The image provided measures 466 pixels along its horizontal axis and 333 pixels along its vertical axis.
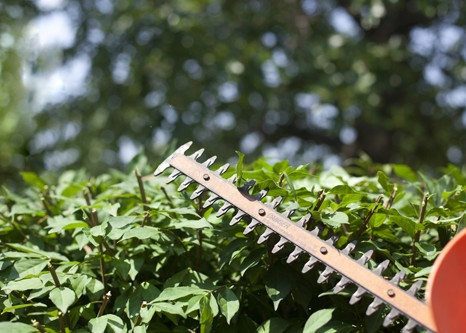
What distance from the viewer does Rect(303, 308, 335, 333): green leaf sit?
156 centimetres

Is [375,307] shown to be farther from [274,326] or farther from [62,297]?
[62,297]

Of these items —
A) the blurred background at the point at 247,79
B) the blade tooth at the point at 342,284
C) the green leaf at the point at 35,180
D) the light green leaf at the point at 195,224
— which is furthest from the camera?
the blurred background at the point at 247,79

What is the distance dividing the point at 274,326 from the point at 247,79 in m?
6.76

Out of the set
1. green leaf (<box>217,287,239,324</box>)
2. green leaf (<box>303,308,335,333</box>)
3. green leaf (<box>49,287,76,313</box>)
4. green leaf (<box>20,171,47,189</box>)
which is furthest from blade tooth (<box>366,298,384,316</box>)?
green leaf (<box>20,171,47,189</box>)

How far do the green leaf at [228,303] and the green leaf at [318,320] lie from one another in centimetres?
18

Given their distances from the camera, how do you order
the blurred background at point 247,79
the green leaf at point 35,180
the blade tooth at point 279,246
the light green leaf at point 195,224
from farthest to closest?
the blurred background at point 247,79 → the green leaf at point 35,180 → the light green leaf at point 195,224 → the blade tooth at point 279,246

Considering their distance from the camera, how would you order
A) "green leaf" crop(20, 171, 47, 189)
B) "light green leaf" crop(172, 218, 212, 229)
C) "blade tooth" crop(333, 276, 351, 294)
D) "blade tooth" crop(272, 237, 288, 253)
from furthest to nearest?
1. "green leaf" crop(20, 171, 47, 189)
2. "light green leaf" crop(172, 218, 212, 229)
3. "blade tooth" crop(272, 237, 288, 253)
4. "blade tooth" crop(333, 276, 351, 294)

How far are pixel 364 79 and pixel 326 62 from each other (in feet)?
1.76

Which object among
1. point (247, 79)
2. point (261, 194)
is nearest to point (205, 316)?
point (261, 194)

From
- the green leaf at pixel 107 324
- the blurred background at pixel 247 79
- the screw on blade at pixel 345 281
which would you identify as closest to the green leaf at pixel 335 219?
the screw on blade at pixel 345 281

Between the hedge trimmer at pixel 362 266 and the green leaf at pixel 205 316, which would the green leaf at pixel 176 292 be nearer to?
the green leaf at pixel 205 316

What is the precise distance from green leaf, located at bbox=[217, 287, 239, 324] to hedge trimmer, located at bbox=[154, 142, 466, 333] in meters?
0.18

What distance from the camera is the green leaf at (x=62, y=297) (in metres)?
1.62

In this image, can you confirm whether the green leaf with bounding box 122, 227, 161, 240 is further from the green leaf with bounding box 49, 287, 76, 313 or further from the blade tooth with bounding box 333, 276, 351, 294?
the blade tooth with bounding box 333, 276, 351, 294
